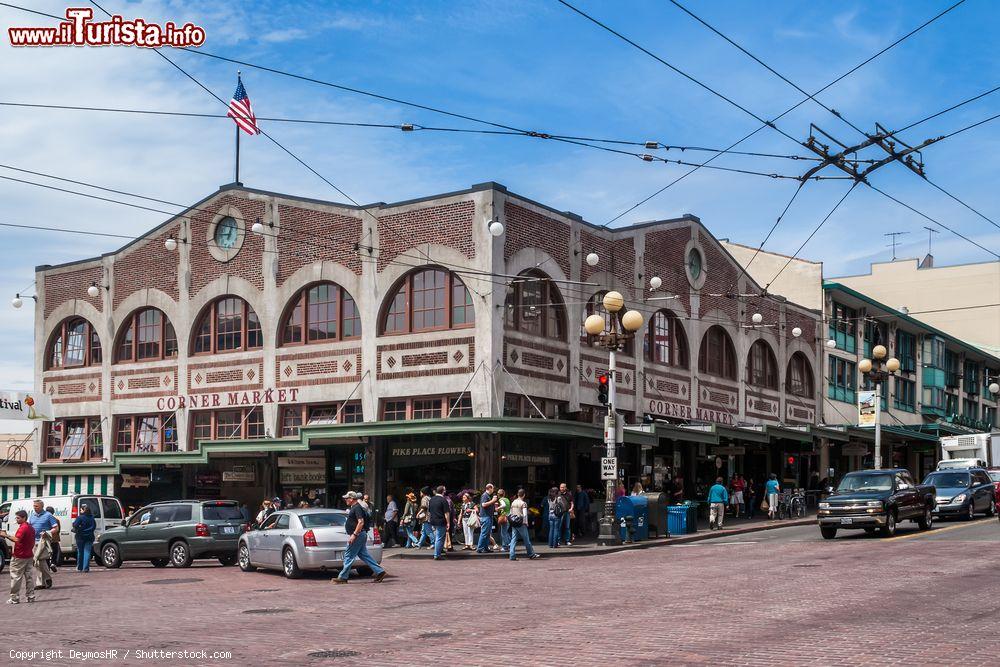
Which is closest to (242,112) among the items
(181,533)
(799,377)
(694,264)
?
(181,533)

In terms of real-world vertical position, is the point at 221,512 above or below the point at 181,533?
above

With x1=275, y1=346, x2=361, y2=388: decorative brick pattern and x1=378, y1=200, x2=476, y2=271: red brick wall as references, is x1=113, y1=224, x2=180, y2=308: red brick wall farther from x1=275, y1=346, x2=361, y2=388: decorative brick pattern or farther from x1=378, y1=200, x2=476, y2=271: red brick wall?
x1=378, y1=200, x2=476, y2=271: red brick wall

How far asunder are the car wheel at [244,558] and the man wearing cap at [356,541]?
176 inches

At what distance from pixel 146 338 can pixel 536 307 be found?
15.2m

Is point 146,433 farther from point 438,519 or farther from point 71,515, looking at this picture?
point 438,519

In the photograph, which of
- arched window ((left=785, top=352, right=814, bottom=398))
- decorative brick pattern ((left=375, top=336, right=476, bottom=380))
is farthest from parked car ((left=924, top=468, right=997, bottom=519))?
decorative brick pattern ((left=375, top=336, right=476, bottom=380))

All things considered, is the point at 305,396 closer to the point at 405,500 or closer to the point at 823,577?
the point at 405,500

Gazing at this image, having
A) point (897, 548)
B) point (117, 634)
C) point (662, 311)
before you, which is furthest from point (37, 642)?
point (662, 311)

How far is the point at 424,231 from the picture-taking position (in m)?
34.0

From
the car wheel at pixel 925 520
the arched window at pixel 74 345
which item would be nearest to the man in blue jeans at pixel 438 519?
the car wheel at pixel 925 520

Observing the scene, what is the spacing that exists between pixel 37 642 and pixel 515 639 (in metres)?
5.85

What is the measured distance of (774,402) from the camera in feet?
162

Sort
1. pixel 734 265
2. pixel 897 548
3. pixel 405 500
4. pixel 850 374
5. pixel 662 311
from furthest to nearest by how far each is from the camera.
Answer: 1. pixel 850 374
2. pixel 734 265
3. pixel 662 311
4. pixel 405 500
5. pixel 897 548

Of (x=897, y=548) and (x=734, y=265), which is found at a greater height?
(x=734, y=265)
